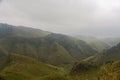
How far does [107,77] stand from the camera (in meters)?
156
